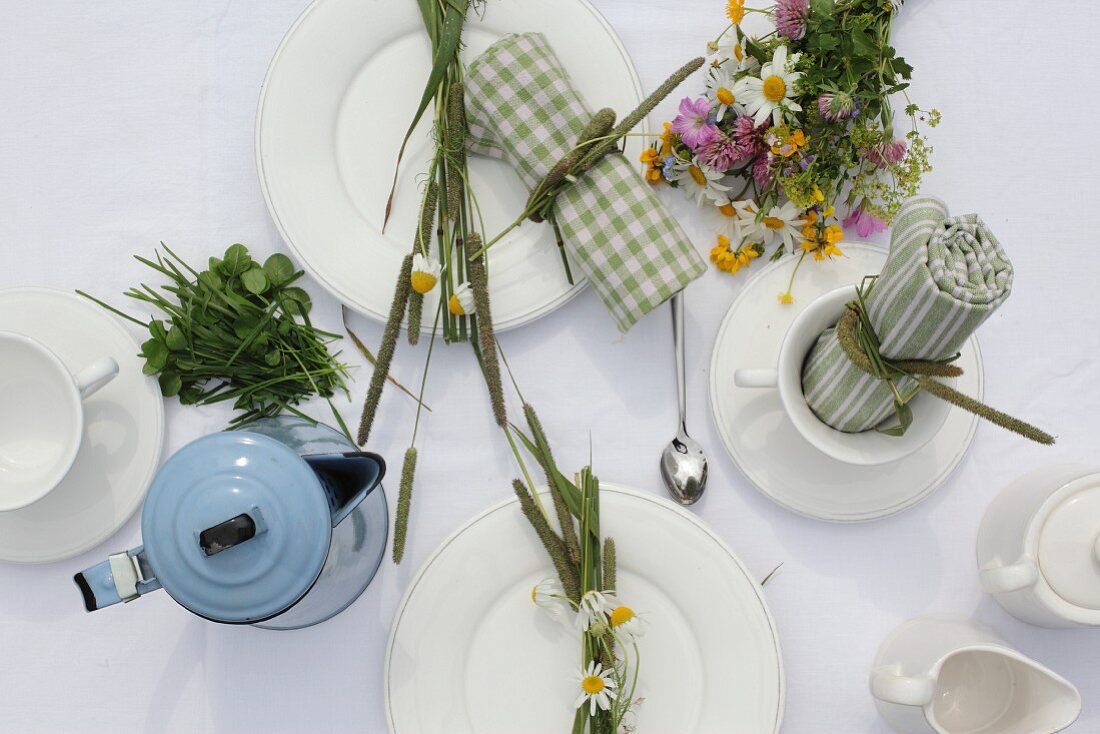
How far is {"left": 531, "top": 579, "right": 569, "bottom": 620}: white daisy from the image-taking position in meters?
0.69

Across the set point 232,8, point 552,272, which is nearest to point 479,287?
point 552,272

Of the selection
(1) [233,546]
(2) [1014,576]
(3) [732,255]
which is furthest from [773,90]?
(1) [233,546]

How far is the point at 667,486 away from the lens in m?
0.74

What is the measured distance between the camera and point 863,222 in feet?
2.32

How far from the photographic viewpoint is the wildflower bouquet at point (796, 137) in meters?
0.65

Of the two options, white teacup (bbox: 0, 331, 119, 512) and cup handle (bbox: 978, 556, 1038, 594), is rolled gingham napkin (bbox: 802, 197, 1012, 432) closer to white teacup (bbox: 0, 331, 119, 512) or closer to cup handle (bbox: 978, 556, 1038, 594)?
cup handle (bbox: 978, 556, 1038, 594)

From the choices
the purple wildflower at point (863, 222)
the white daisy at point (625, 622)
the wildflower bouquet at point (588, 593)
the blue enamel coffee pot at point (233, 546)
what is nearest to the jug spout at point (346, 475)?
the blue enamel coffee pot at point (233, 546)

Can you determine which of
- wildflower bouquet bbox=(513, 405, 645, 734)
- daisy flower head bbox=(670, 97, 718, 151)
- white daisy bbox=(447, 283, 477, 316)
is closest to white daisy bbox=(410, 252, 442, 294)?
white daisy bbox=(447, 283, 477, 316)

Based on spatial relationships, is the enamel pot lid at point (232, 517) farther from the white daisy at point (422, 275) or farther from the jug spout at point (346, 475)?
the white daisy at point (422, 275)

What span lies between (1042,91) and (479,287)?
57 cm

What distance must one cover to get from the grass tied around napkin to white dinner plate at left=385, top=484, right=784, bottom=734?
182 mm

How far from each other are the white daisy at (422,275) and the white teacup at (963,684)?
500 mm

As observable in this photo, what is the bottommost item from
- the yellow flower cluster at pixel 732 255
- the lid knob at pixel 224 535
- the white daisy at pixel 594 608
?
the white daisy at pixel 594 608

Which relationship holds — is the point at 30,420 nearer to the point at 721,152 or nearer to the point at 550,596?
the point at 550,596
